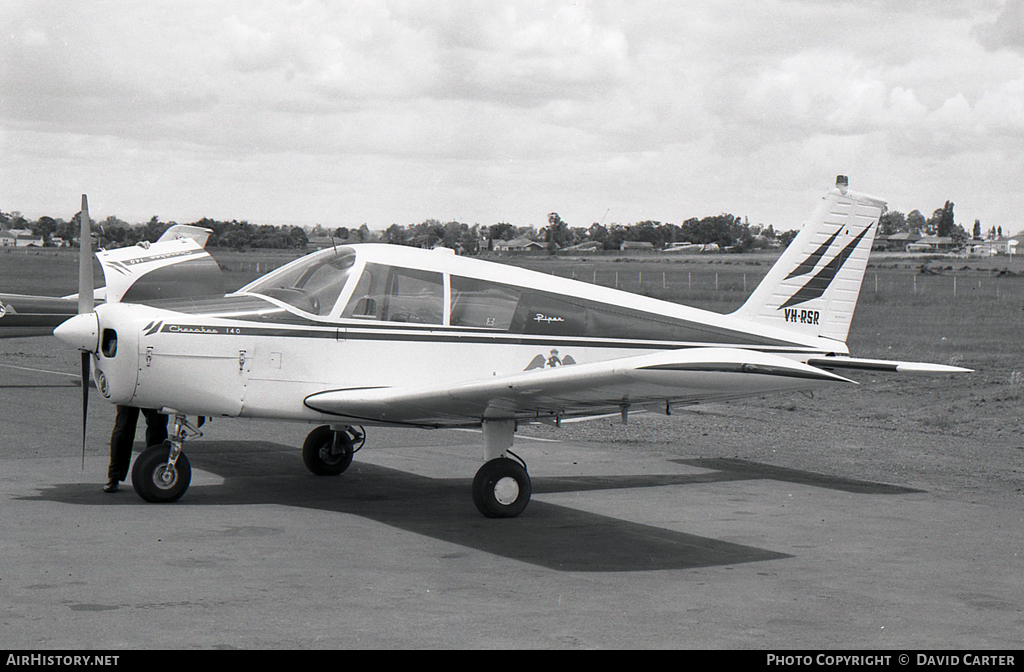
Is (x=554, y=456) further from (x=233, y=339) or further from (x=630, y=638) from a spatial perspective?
(x=630, y=638)

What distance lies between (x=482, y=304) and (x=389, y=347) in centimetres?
95

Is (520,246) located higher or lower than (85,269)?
higher

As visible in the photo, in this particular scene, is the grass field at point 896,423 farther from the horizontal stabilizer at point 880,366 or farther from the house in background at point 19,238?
the house in background at point 19,238

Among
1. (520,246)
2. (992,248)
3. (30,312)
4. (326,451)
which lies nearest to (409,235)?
(326,451)

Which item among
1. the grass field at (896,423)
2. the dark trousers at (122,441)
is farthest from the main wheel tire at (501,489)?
the grass field at (896,423)

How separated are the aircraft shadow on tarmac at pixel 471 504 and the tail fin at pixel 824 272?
172 cm

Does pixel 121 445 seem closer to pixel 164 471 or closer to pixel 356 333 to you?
pixel 164 471

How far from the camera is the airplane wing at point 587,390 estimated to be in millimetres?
6863

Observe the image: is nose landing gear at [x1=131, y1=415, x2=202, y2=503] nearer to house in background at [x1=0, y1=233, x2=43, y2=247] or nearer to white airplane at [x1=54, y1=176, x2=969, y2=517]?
white airplane at [x1=54, y1=176, x2=969, y2=517]

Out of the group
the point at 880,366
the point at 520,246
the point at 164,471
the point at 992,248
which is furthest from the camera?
the point at 992,248

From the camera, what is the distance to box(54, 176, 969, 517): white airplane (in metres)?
8.75

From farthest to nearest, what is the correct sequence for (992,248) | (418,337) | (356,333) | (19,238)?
(992,248) → (19,238) → (418,337) → (356,333)

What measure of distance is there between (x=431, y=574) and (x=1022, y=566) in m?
4.21

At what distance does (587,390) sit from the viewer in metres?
7.65
